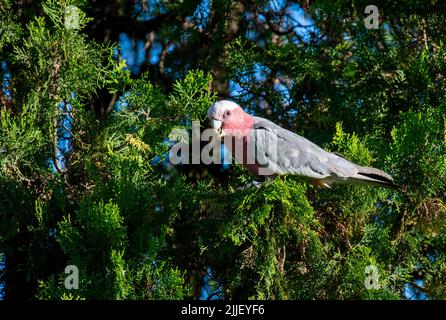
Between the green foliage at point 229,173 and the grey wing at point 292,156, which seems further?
the grey wing at point 292,156

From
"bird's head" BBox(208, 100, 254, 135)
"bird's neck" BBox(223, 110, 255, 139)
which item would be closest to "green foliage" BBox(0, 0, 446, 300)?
"bird's head" BBox(208, 100, 254, 135)

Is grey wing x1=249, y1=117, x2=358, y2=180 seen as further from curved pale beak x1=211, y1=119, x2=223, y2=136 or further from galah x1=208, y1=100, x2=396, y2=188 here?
curved pale beak x1=211, y1=119, x2=223, y2=136

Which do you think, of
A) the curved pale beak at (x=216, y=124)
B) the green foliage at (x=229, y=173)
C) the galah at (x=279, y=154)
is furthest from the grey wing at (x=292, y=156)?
the curved pale beak at (x=216, y=124)

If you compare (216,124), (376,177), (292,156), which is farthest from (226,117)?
(376,177)

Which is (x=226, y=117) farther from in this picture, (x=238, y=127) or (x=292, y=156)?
(x=292, y=156)

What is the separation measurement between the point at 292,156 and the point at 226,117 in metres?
0.77

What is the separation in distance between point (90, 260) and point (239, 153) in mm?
1989

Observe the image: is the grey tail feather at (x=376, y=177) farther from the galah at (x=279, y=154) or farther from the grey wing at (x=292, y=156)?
the grey wing at (x=292, y=156)

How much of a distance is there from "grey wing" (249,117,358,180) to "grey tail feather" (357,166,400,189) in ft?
0.67

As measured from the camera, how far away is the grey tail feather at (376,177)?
6170 millimetres

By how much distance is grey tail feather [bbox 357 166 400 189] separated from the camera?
617 cm

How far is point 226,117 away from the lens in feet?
22.6
